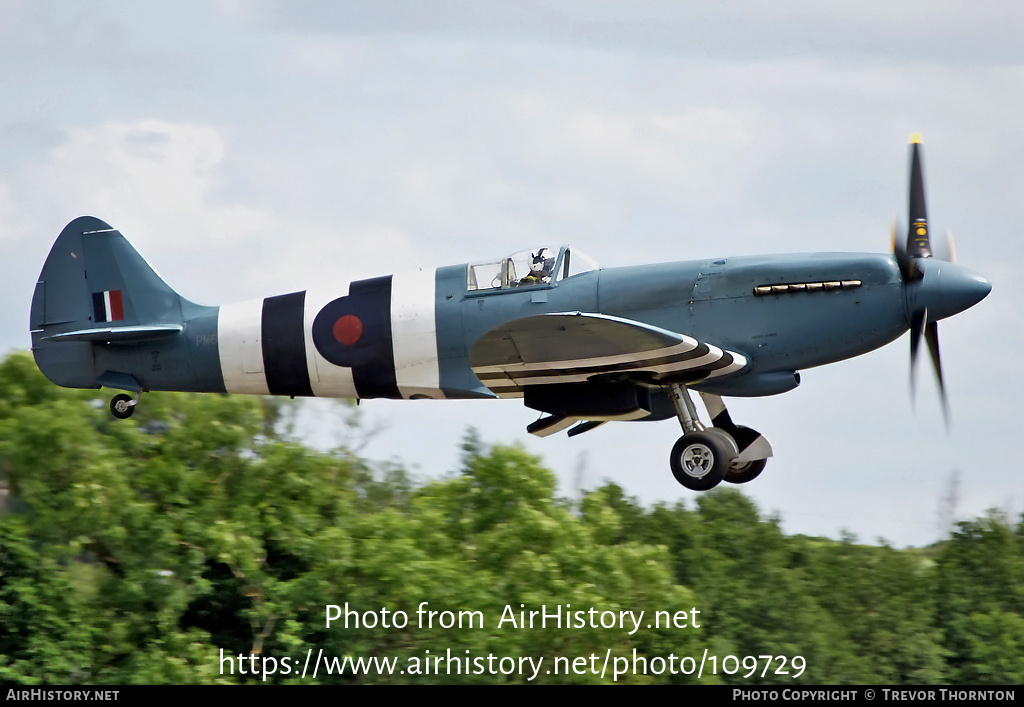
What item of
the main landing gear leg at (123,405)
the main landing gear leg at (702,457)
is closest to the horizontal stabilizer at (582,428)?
the main landing gear leg at (702,457)

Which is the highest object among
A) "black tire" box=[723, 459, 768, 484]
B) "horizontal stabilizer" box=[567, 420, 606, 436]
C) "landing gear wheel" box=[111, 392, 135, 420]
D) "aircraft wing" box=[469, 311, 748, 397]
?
"aircraft wing" box=[469, 311, 748, 397]

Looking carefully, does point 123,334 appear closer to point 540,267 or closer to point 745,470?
point 540,267

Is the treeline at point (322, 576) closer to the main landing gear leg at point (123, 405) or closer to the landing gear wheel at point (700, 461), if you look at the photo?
the main landing gear leg at point (123, 405)

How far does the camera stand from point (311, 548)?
82.0ft

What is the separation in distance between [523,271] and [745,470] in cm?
315

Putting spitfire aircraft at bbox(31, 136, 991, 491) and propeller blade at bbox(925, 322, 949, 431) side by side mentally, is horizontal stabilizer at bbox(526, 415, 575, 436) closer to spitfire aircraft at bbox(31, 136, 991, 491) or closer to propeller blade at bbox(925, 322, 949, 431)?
spitfire aircraft at bbox(31, 136, 991, 491)

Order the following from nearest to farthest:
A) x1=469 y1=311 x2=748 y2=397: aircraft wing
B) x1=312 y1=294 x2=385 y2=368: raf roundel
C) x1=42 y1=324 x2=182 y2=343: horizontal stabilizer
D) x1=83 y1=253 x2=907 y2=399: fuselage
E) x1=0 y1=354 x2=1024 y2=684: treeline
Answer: x1=469 y1=311 x2=748 y2=397: aircraft wing
x1=83 y1=253 x2=907 y2=399: fuselage
x1=312 y1=294 x2=385 y2=368: raf roundel
x1=42 y1=324 x2=182 y2=343: horizontal stabilizer
x1=0 y1=354 x2=1024 y2=684: treeline

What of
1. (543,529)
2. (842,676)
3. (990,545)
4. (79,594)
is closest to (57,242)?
(79,594)

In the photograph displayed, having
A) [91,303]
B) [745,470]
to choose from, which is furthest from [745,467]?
[91,303]

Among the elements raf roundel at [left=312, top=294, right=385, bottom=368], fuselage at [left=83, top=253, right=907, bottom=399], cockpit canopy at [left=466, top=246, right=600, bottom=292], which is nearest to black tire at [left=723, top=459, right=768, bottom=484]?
fuselage at [left=83, top=253, right=907, bottom=399]

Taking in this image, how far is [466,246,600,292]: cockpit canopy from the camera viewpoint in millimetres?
12516

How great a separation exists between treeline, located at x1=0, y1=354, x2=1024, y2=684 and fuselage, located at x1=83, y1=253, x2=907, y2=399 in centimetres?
966

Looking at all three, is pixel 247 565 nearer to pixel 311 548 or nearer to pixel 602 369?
pixel 311 548

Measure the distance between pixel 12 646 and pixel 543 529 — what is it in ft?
33.2
